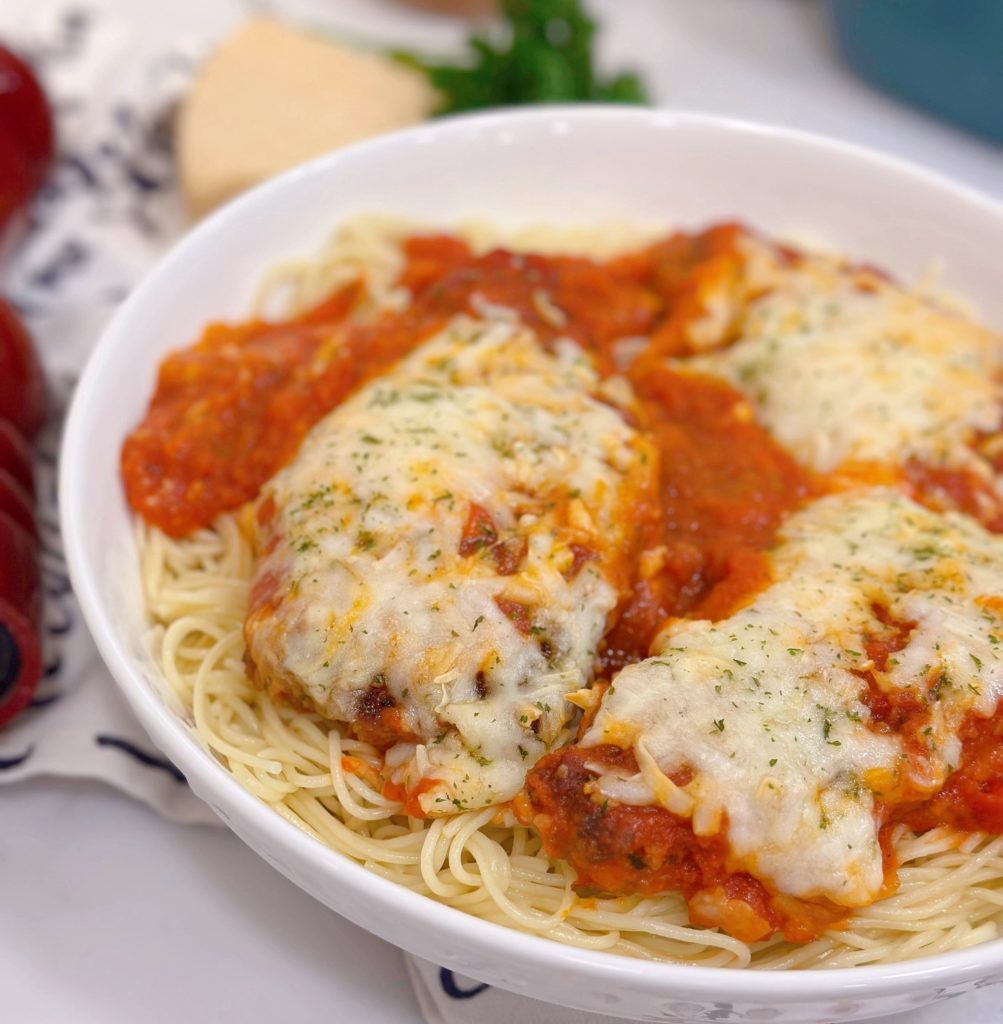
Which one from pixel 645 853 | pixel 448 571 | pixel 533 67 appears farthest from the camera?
pixel 533 67

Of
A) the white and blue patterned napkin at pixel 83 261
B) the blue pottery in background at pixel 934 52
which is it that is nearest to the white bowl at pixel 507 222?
the white and blue patterned napkin at pixel 83 261

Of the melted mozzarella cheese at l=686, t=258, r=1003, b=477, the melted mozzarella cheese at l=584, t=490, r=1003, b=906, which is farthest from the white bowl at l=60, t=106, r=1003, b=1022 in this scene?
the melted mozzarella cheese at l=686, t=258, r=1003, b=477

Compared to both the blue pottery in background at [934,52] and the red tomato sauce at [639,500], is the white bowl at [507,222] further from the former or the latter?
the blue pottery in background at [934,52]

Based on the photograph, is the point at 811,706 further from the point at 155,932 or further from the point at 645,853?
the point at 155,932

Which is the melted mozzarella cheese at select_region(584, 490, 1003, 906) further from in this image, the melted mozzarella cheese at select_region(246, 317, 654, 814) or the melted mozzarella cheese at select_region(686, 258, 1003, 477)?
the melted mozzarella cheese at select_region(686, 258, 1003, 477)

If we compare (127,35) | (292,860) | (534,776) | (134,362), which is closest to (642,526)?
(534,776)

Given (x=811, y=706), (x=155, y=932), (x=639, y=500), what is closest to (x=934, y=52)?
(x=639, y=500)
